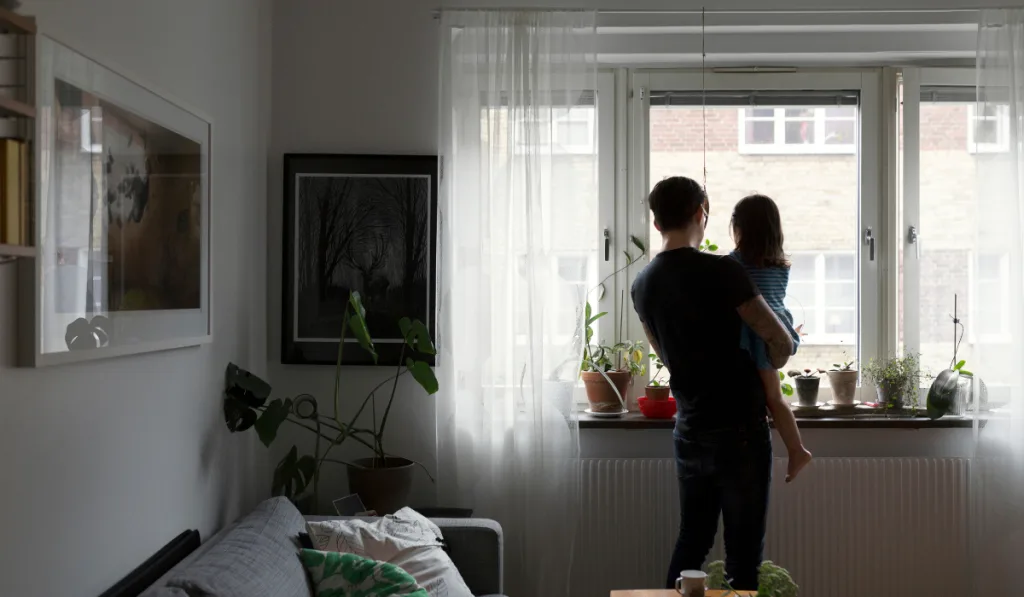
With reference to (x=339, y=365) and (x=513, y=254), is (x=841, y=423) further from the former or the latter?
(x=339, y=365)

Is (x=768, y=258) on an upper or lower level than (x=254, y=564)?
upper

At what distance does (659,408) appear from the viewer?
11.5 feet

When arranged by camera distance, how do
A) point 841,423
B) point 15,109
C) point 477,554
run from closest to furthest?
1. point 15,109
2. point 477,554
3. point 841,423

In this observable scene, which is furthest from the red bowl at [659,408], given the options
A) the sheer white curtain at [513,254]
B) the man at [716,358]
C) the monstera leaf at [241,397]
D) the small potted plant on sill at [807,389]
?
the monstera leaf at [241,397]

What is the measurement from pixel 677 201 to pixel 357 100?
141 centimetres

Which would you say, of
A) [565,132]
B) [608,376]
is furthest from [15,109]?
[608,376]

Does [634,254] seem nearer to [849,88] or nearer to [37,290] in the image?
[849,88]

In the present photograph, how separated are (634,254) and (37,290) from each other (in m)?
2.38

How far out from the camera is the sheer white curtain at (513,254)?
337 cm

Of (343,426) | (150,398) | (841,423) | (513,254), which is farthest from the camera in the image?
(841,423)

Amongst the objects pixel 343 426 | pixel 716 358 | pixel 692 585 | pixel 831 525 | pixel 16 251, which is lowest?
pixel 831 525

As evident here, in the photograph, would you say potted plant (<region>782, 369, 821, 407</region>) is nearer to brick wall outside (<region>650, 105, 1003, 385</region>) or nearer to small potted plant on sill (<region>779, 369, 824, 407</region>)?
small potted plant on sill (<region>779, 369, 824, 407</region>)

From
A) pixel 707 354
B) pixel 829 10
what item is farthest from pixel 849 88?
pixel 707 354

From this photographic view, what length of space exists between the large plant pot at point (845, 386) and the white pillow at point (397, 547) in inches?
68.7
